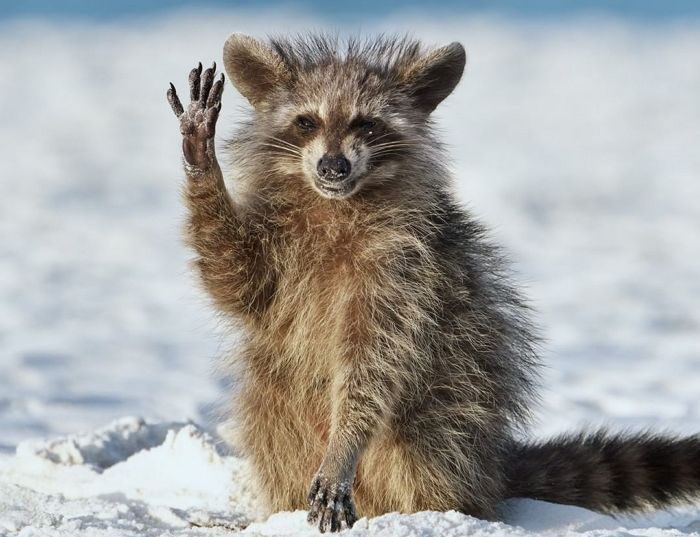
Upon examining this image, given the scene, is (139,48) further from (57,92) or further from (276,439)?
(276,439)

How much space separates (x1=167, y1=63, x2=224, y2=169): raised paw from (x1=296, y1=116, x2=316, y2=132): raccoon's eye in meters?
0.40

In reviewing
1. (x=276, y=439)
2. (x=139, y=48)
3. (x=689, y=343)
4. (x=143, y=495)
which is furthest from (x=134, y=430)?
(x=139, y=48)

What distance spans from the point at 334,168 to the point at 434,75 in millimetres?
858

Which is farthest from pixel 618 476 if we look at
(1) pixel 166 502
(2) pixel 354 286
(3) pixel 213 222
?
(3) pixel 213 222

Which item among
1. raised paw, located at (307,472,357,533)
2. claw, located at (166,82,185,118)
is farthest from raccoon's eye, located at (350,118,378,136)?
raised paw, located at (307,472,357,533)

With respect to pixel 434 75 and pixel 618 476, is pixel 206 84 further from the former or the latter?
pixel 618 476


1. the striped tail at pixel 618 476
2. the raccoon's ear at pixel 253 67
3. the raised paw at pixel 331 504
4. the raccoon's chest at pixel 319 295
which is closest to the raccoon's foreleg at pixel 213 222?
the raccoon's chest at pixel 319 295

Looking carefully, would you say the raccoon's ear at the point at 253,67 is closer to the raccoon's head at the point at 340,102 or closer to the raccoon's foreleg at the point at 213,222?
the raccoon's head at the point at 340,102

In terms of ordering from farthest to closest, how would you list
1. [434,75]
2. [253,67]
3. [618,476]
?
1. [618,476]
2. [434,75]
3. [253,67]

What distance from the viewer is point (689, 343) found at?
33.0 ft

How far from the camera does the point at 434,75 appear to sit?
5.30 meters

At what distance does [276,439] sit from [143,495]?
3.05 ft

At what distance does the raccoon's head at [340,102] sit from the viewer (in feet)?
15.9

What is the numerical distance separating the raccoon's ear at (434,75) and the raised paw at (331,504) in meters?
1.73
